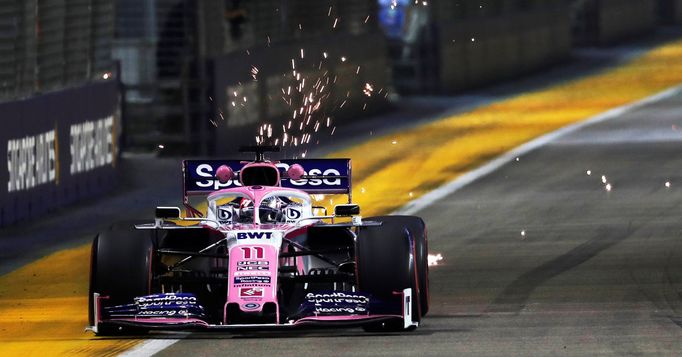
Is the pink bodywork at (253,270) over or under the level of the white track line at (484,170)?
over

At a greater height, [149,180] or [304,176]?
[304,176]

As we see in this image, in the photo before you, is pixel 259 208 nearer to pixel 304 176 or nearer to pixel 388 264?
pixel 304 176

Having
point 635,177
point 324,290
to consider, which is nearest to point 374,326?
point 324,290

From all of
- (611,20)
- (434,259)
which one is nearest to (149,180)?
(434,259)

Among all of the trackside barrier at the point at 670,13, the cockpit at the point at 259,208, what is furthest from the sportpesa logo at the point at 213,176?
the trackside barrier at the point at 670,13

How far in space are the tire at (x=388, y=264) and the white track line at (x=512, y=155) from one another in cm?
899

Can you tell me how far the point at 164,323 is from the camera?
14.4 m

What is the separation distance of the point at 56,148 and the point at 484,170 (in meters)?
7.33

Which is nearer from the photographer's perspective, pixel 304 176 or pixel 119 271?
pixel 119 271

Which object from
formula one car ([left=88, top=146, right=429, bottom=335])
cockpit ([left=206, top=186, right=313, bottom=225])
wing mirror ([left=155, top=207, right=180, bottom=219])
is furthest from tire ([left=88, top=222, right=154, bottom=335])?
cockpit ([left=206, top=186, right=313, bottom=225])

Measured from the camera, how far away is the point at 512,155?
32.2m

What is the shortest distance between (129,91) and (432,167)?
17.4 ft

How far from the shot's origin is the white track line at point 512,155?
2566cm

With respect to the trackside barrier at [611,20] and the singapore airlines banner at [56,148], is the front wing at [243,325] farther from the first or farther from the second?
the trackside barrier at [611,20]
